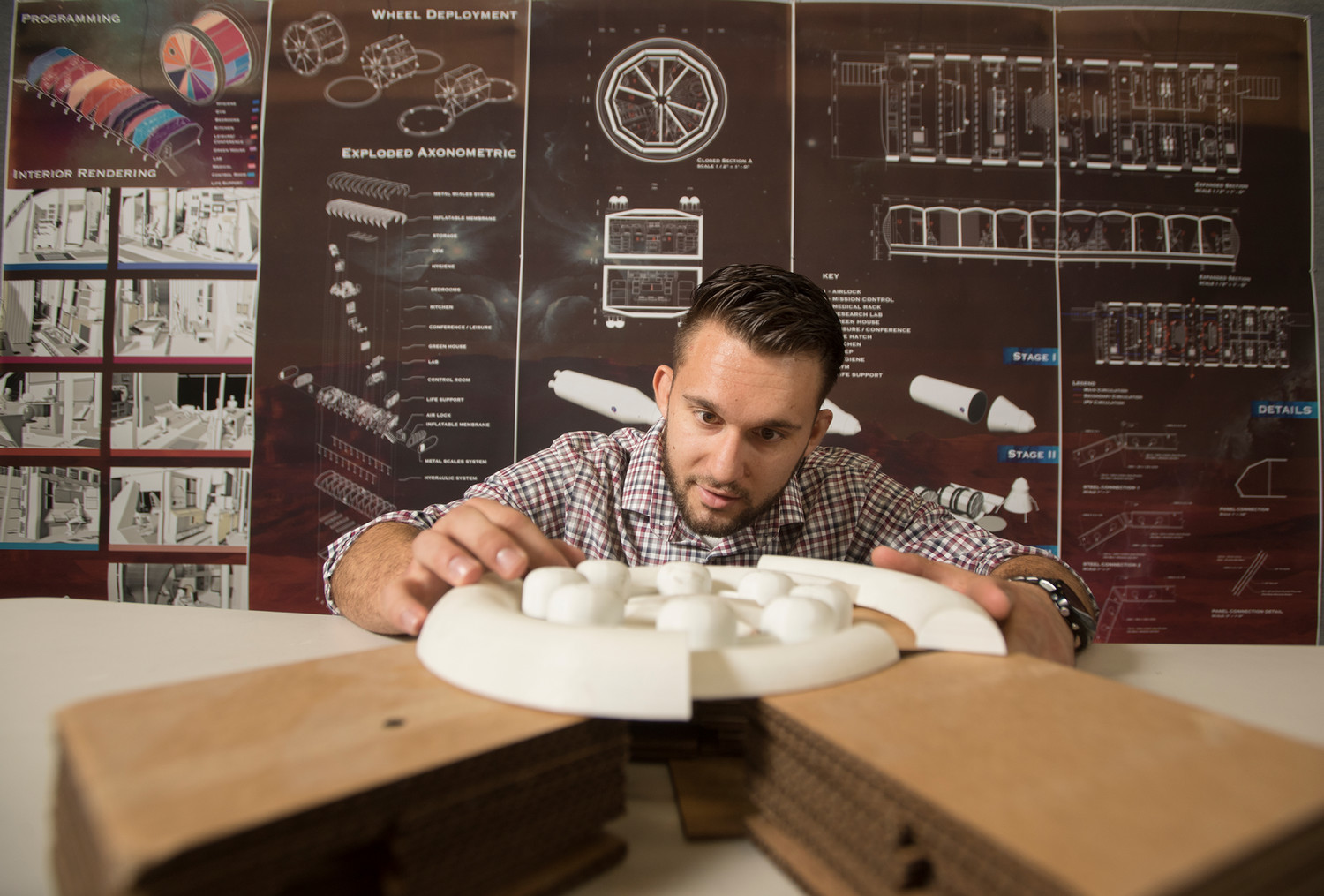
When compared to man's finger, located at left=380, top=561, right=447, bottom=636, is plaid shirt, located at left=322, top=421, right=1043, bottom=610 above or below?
above

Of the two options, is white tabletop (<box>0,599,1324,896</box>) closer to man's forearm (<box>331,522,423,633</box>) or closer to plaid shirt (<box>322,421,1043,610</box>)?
man's forearm (<box>331,522,423,633</box>)

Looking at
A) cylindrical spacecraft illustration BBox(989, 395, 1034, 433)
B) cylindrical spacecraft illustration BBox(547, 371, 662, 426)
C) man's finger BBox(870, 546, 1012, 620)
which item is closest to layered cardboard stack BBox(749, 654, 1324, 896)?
man's finger BBox(870, 546, 1012, 620)

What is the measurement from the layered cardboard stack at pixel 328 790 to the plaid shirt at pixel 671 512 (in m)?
0.85

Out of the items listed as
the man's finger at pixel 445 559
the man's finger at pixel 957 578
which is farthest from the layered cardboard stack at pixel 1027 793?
the man's finger at pixel 445 559

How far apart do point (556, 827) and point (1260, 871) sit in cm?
33

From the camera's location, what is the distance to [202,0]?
1937 mm

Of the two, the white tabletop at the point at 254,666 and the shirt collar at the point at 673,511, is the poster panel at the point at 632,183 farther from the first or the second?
the white tabletop at the point at 254,666

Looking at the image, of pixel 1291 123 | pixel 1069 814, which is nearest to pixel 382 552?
pixel 1069 814

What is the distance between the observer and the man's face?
1.06 meters

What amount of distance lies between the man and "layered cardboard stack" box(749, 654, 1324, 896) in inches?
9.7

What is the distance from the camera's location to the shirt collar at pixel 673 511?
127cm

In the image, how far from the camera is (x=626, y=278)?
1936 millimetres

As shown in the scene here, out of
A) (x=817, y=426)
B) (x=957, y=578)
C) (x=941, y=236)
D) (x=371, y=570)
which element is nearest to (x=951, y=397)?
(x=941, y=236)

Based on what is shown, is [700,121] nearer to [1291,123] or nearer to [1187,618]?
[1291,123]
